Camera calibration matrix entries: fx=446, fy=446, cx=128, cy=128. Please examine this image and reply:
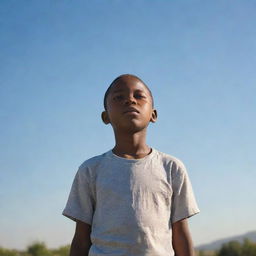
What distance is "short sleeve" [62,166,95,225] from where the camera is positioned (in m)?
3.22

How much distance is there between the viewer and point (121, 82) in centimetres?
344

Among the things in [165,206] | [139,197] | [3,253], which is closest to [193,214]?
[165,206]

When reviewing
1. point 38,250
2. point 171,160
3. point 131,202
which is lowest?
point 131,202

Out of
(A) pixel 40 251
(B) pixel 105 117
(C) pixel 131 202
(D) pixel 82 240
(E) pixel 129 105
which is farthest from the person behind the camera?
(A) pixel 40 251

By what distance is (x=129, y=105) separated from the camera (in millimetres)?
3318

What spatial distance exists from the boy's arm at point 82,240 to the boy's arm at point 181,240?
62 cm

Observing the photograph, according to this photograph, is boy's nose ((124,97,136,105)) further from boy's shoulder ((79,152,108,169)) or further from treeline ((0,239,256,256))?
treeline ((0,239,256,256))

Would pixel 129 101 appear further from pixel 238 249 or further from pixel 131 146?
pixel 238 249

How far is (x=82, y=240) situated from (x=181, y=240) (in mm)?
717

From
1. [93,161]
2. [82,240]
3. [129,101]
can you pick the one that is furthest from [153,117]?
[82,240]

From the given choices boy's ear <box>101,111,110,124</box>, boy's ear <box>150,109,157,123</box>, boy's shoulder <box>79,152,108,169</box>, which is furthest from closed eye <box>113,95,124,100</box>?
boy's shoulder <box>79,152,108,169</box>

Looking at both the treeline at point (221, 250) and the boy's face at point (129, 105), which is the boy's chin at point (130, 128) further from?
the treeline at point (221, 250)

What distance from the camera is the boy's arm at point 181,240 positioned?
127 inches

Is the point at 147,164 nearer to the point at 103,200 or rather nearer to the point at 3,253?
the point at 103,200
